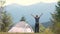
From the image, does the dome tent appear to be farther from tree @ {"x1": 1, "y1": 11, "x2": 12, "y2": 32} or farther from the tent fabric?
tree @ {"x1": 1, "y1": 11, "x2": 12, "y2": 32}

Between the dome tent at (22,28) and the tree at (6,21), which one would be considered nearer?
the dome tent at (22,28)

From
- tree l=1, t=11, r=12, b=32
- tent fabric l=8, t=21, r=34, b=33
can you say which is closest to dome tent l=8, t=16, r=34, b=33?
tent fabric l=8, t=21, r=34, b=33

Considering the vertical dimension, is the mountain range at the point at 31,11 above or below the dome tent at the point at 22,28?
above

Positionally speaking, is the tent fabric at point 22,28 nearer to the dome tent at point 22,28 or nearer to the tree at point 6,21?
the dome tent at point 22,28

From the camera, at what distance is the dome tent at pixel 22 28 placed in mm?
8546

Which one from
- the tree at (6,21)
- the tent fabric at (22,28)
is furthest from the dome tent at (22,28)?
the tree at (6,21)

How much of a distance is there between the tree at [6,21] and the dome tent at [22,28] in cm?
26

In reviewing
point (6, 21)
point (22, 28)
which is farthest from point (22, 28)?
point (6, 21)

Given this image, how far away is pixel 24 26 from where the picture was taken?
28.5 feet

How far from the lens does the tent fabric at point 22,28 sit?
8.54 meters

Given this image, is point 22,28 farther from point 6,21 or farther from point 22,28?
point 6,21

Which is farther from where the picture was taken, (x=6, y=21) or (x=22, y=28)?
(x=6, y=21)

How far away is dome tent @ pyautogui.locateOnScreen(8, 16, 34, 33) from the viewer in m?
8.55

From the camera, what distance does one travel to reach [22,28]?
858 cm
